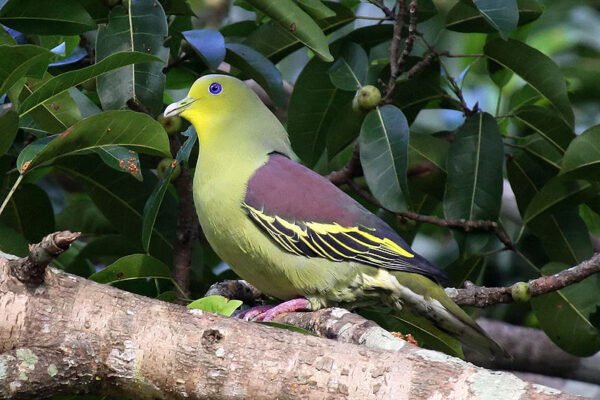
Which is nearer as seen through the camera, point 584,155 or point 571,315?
point 584,155

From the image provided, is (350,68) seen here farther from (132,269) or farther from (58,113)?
(132,269)

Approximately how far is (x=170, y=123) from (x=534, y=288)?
1678mm

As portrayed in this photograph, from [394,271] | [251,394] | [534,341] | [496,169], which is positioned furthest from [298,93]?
[251,394]

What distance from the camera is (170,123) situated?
4277 mm

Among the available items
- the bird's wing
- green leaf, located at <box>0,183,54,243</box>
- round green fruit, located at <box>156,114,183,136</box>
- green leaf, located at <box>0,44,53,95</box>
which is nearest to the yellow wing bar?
the bird's wing

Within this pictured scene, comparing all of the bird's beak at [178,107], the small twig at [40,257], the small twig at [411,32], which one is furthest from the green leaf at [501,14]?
the small twig at [40,257]

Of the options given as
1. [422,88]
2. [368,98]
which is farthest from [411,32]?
[422,88]

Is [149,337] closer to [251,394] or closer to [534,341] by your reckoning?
[251,394]

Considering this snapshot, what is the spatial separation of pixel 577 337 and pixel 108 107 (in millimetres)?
2161

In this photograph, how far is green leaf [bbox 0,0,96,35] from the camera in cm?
390

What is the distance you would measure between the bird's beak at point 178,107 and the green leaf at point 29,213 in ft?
2.30

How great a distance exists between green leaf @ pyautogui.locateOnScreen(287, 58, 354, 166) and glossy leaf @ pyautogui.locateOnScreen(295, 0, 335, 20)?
0.56 m

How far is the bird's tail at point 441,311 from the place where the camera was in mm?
3641

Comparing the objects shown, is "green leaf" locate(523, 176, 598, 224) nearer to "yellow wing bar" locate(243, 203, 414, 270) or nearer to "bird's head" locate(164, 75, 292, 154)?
"yellow wing bar" locate(243, 203, 414, 270)
